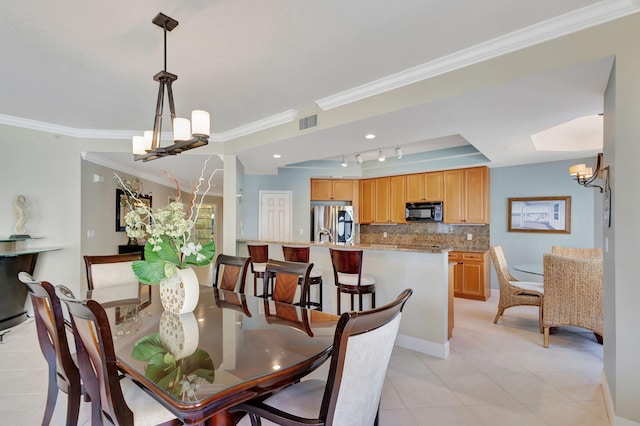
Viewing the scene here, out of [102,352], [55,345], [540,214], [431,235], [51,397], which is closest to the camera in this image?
[102,352]

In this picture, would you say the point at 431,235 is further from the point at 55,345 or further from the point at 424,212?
the point at 55,345

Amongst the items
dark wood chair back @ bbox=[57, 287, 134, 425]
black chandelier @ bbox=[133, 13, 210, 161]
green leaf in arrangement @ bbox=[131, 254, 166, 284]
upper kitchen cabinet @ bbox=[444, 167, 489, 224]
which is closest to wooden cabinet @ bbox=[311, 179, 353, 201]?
upper kitchen cabinet @ bbox=[444, 167, 489, 224]

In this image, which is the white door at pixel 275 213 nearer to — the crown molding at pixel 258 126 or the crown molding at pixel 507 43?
the crown molding at pixel 258 126

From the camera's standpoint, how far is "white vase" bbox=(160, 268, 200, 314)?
1867 millimetres

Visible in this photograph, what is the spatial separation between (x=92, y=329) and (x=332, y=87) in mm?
2659

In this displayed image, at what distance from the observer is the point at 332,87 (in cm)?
302

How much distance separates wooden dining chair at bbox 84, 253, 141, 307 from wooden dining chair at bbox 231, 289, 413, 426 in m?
1.77

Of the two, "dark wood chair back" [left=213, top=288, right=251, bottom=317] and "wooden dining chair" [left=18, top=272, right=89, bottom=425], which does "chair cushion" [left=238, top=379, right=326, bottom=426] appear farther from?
"wooden dining chair" [left=18, top=272, right=89, bottom=425]

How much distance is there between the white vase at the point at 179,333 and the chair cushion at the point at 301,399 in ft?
1.42

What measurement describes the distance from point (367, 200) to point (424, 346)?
4.06m

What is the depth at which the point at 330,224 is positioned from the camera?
6.54 meters

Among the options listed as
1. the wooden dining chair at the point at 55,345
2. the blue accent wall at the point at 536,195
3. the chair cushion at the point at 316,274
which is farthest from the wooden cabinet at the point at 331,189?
the wooden dining chair at the point at 55,345

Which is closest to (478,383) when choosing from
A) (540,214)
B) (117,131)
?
(540,214)

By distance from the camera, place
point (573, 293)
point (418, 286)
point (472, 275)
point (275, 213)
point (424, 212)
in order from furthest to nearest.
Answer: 1. point (275, 213)
2. point (424, 212)
3. point (472, 275)
4. point (418, 286)
5. point (573, 293)
